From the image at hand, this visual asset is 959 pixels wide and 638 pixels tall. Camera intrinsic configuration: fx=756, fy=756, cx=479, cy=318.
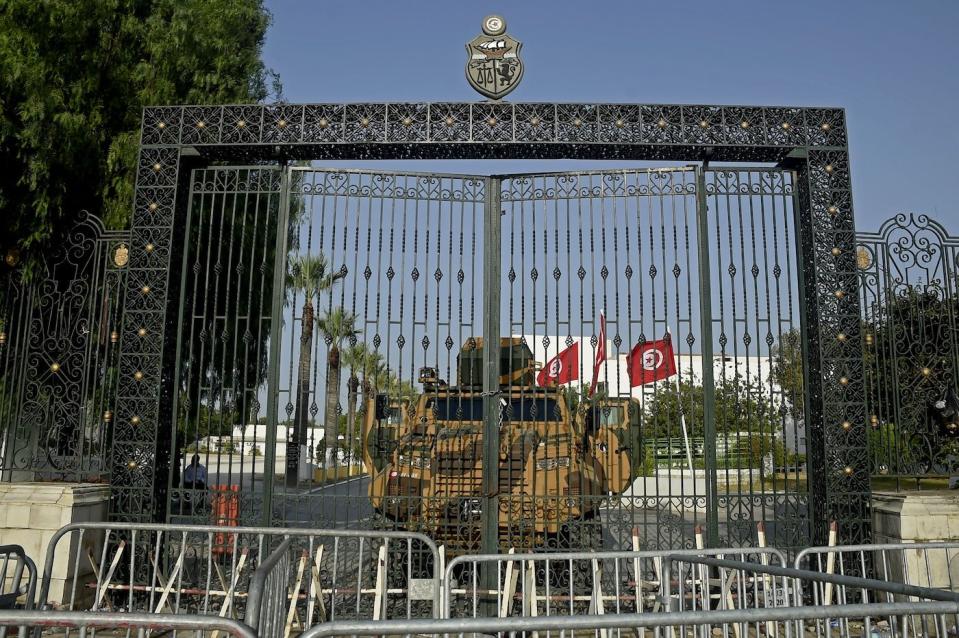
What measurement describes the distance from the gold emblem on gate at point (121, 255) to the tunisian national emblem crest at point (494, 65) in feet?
13.8

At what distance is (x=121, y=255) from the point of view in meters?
8.33

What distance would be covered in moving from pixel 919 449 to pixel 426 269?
5490 millimetres

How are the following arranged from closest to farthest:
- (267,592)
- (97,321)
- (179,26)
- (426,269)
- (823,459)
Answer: (267,592) < (823,459) < (426,269) < (97,321) < (179,26)

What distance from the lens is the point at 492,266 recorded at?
8008 millimetres

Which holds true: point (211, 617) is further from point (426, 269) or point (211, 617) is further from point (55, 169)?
point (55, 169)

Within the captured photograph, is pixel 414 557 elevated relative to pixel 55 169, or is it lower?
lower

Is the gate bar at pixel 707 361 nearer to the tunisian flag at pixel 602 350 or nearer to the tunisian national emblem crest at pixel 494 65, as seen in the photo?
the tunisian flag at pixel 602 350

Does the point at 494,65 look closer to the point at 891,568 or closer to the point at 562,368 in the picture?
the point at 562,368

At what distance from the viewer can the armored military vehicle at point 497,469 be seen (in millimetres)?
7668

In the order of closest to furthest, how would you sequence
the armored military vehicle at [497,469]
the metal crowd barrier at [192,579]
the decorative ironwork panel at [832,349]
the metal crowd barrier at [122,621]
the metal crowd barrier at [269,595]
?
the metal crowd barrier at [122,621]
the metal crowd barrier at [269,595]
the metal crowd barrier at [192,579]
the decorative ironwork panel at [832,349]
the armored military vehicle at [497,469]

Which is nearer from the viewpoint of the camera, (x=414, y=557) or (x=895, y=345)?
(x=895, y=345)

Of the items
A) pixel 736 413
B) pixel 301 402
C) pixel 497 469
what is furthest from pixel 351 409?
pixel 736 413

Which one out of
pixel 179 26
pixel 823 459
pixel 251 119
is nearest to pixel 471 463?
pixel 823 459

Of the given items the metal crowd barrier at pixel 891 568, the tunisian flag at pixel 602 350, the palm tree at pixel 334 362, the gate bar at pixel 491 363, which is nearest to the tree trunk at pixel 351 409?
the palm tree at pixel 334 362
